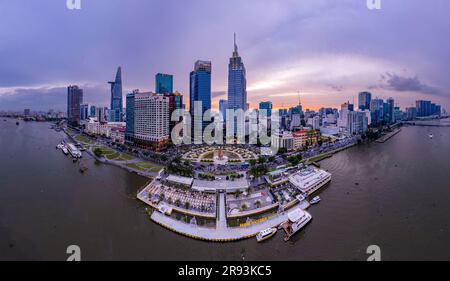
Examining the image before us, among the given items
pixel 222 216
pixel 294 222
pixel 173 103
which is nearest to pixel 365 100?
pixel 173 103

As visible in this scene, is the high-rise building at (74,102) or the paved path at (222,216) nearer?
the paved path at (222,216)

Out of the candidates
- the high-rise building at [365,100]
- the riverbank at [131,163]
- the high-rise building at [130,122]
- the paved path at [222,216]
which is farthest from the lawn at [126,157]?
the high-rise building at [365,100]

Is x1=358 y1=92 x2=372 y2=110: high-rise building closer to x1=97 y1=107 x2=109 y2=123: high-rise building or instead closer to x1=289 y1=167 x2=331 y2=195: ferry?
x1=289 y1=167 x2=331 y2=195: ferry

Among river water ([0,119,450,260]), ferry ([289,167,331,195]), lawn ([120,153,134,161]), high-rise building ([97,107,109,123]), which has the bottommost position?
river water ([0,119,450,260])

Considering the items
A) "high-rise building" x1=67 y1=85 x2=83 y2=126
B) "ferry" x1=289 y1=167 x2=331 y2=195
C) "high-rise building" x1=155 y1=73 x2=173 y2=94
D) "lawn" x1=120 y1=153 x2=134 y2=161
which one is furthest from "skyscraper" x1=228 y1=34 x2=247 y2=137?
"high-rise building" x1=67 y1=85 x2=83 y2=126

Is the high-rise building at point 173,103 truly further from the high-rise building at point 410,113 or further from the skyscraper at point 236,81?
the high-rise building at point 410,113

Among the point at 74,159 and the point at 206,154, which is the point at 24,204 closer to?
the point at 74,159

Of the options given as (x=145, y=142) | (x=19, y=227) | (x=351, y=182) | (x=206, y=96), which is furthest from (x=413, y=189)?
(x=206, y=96)
